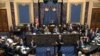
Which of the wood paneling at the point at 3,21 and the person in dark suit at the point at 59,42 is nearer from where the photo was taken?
the person in dark suit at the point at 59,42

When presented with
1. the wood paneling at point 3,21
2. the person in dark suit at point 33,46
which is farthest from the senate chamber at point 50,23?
the person in dark suit at point 33,46

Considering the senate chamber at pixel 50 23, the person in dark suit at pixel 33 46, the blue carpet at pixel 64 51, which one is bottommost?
the blue carpet at pixel 64 51

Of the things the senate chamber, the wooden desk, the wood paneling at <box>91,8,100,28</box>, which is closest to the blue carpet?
the senate chamber

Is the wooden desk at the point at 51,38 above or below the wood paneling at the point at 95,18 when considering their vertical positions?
below

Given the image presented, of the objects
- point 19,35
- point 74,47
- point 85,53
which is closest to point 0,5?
point 19,35

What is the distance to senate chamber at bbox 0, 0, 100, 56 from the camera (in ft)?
62.4

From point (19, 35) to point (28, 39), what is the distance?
201cm

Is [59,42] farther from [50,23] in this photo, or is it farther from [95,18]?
[95,18]

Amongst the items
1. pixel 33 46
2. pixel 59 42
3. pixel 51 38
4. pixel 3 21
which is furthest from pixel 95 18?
pixel 3 21

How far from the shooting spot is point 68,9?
21.7 meters

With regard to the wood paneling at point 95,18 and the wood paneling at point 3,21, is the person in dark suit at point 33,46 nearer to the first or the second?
the wood paneling at point 3,21

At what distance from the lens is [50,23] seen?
21797mm

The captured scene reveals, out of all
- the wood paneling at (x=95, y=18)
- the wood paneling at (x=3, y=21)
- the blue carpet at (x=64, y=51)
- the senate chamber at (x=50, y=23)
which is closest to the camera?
the blue carpet at (x=64, y=51)

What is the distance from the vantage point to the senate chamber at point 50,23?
19016 mm
